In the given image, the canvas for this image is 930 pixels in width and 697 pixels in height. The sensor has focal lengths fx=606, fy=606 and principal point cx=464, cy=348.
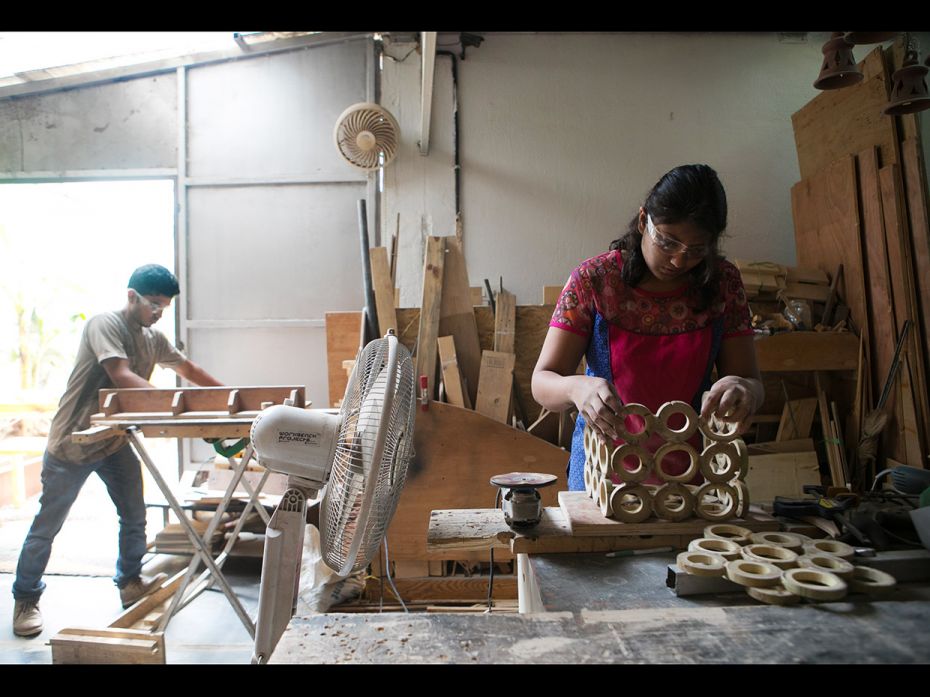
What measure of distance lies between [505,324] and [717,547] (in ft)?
8.17

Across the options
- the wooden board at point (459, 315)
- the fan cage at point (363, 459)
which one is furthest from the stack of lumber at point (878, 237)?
the fan cage at point (363, 459)

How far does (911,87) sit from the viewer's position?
3.02 metres

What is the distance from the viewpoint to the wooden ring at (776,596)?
1051mm

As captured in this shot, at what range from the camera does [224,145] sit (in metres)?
5.29

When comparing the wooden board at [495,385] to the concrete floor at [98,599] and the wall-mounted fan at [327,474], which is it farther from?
the wall-mounted fan at [327,474]

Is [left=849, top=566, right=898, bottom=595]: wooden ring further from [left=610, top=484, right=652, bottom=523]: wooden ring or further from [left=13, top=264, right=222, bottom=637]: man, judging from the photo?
[left=13, top=264, right=222, bottom=637]: man

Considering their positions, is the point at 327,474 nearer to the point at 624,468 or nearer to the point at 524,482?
the point at 524,482

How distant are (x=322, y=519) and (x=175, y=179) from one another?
196 inches

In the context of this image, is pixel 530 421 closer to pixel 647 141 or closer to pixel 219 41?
pixel 647 141

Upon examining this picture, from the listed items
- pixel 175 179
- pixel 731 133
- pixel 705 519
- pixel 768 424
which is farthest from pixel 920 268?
pixel 175 179

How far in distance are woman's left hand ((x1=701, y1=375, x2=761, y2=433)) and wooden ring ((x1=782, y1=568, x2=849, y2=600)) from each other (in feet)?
1.29

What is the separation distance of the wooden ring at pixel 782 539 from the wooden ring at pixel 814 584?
0.46 ft

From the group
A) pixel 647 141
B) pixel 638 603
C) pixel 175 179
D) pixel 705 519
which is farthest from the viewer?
pixel 175 179
